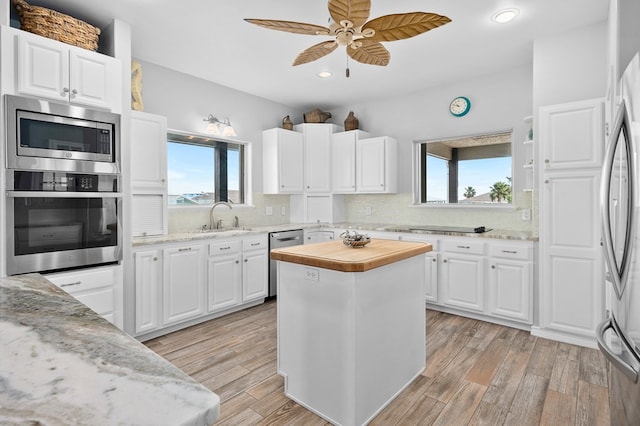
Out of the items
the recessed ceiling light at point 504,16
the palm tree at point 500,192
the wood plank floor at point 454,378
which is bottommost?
the wood plank floor at point 454,378

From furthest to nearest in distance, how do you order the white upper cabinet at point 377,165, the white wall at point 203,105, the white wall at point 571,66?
the white upper cabinet at point 377,165 < the white wall at point 203,105 < the white wall at point 571,66

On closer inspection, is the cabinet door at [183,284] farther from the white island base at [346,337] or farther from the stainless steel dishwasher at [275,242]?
the white island base at [346,337]

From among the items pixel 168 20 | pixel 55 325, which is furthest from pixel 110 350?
pixel 168 20

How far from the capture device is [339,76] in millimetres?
4098

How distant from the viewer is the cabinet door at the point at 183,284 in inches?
128

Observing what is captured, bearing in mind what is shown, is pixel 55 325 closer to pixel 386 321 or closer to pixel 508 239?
pixel 386 321

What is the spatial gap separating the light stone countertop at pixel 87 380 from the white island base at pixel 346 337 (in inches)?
51.1

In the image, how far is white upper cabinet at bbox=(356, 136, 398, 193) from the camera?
4.69 meters

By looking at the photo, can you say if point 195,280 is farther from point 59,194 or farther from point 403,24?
point 403,24

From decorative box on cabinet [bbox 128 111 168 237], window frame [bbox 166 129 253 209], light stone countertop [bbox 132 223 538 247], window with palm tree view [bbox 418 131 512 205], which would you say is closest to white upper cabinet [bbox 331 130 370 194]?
light stone countertop [bbox 132 223 538 247]

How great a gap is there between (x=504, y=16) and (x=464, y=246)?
82.5 inches

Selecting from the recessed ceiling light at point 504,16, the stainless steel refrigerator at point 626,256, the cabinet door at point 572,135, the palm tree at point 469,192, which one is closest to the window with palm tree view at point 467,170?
the palm tree at point 469,192

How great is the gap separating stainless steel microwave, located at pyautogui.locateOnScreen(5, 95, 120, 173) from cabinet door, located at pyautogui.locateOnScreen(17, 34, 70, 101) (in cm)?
9

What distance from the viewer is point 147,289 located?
3109mm
